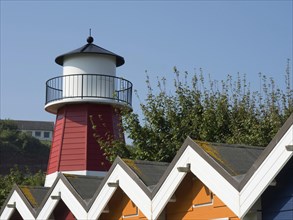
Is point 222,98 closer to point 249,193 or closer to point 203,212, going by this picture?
point 203,212

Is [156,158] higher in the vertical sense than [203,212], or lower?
lower

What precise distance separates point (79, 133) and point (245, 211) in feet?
75.5

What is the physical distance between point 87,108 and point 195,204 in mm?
20116

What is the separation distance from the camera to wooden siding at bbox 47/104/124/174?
1496 inches

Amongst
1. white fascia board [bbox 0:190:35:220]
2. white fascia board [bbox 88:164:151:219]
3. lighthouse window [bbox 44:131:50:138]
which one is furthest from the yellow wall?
lighthouse window [bbox 44:131:50:138]

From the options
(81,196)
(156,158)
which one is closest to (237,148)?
(81,196)

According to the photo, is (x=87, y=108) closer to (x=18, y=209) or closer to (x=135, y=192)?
(x=18, y=209)

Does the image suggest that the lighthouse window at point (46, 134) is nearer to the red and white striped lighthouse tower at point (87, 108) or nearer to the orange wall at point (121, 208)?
the red and white striped lighthouse tower at point (87, 108)

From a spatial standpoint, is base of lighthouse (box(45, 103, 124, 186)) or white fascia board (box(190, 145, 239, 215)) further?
base of lighthouse (box(45, 103, 124, 186))

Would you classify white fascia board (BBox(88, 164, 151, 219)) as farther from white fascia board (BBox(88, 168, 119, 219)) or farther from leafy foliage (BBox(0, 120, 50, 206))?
leafy foliage (BBox(0, 120, 50, 206))

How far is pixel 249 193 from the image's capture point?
16.0 metres

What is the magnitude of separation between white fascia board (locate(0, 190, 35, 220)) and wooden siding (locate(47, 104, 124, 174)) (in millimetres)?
11512

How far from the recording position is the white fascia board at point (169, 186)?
719 inches

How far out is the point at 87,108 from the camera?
1511 inches
